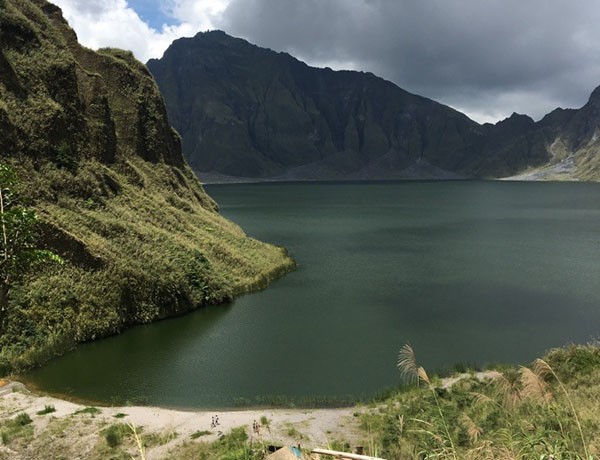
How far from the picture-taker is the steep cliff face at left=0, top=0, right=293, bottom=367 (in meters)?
35.8

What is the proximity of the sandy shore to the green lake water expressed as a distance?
8.37 ft

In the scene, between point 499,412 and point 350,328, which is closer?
point 499,412

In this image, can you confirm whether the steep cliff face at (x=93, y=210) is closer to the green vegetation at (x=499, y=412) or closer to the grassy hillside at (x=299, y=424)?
the grassy hillside at (x=299, y=424)

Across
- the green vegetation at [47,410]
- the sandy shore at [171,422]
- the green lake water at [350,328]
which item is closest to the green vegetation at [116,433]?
the sandy shore at [171,422]

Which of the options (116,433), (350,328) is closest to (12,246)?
(116,433)

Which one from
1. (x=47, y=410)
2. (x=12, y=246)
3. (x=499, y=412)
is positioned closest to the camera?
(x=12, y=246)

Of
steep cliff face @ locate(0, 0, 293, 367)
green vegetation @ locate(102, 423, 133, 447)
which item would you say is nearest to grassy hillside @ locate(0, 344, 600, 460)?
green vegetation @ locate(102, 423, 133, 447)

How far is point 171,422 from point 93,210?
99.3 feet

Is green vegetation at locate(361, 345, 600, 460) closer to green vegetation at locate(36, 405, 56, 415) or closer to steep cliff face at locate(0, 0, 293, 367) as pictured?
green vegetation at locate(36, 405, 56, 415)

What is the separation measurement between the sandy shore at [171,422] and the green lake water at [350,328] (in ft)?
8.37

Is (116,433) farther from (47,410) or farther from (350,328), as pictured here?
(350,328)

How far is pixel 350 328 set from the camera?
132 feet

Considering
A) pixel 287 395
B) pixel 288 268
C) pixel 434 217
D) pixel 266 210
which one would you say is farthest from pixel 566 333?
pixel 266 210

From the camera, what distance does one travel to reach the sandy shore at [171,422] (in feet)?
66.4
